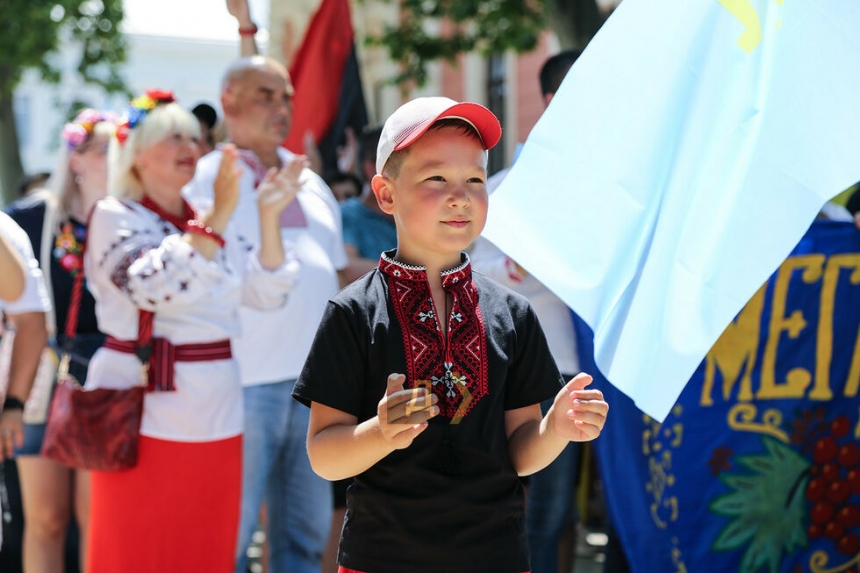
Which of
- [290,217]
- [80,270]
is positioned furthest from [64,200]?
[290,217]

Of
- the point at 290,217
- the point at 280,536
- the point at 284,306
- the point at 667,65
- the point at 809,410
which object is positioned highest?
the point at 667,65

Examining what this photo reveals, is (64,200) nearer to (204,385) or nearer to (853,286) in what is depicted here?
(204,385)

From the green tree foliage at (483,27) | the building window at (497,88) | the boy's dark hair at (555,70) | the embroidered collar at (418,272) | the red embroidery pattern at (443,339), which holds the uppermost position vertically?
the building window at (497,88)

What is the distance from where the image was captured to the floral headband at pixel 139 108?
13.5 ft

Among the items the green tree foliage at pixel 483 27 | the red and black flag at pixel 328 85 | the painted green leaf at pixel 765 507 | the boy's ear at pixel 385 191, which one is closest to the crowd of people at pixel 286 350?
the boy's ear at pixel 385 191

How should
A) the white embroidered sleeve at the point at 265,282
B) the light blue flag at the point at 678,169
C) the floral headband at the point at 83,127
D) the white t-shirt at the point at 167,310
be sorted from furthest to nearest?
the floral headband at the point at 83,127 → the white embroidered sleeve at the point at 265,282 → the white t-shirt at the point at 167,310 → the light blue flag at the point at 678,169

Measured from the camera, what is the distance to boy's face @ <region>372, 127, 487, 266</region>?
7.84ft

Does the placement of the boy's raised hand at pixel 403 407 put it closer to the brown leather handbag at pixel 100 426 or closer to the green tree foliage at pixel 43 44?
the brown leather handbag at pixel 100 426

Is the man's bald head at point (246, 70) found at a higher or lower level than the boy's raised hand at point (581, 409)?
higher

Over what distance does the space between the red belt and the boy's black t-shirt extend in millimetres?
1545

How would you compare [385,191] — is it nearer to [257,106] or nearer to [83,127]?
[257,106]

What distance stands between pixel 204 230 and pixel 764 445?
6.73 feet

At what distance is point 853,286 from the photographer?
407cm

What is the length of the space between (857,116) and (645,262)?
617 mm
